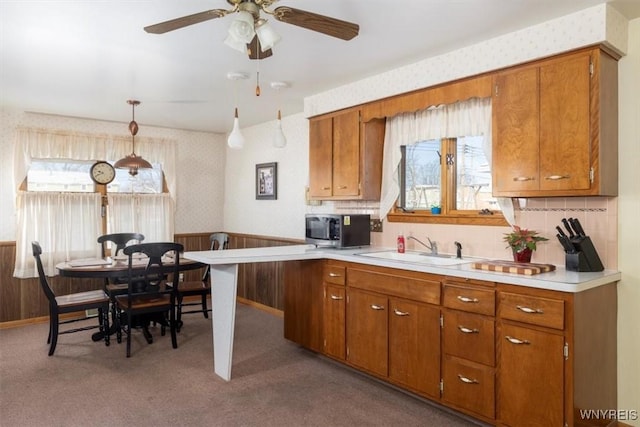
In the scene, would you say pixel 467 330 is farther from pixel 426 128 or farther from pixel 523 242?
pixel 426 128

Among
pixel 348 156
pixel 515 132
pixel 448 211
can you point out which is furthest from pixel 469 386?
pixel 348 156

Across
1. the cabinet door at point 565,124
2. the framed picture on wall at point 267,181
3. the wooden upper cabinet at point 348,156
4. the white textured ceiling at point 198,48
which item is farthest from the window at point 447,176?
the framed picture on wall at point 267,181

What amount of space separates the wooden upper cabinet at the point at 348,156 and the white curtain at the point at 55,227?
2.91 meters

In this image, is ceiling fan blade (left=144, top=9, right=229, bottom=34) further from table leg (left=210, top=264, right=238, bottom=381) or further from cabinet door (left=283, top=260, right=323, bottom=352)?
cabinet door (left=283, top=260, right=323, bottom=352)

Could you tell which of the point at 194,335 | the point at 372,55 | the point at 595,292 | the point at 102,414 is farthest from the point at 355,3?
the point at 194,335

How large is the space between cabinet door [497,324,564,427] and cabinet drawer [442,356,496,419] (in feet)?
0.19

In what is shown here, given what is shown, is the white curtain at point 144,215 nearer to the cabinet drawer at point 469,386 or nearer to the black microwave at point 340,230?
the black microwave at point 340,230

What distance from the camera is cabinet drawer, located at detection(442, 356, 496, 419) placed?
2488mm

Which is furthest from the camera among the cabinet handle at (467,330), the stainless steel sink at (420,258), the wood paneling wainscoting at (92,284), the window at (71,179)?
the window at (71,179)

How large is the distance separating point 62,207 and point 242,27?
164 inches

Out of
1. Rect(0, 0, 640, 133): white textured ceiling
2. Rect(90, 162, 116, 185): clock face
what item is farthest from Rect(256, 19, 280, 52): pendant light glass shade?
Rect(90, 162, 116, 185): clock face

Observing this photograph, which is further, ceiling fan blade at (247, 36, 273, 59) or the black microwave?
the black microwave

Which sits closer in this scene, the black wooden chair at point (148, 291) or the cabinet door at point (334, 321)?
the cabinet door at point (334, 321)

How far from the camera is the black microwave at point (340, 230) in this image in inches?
146
